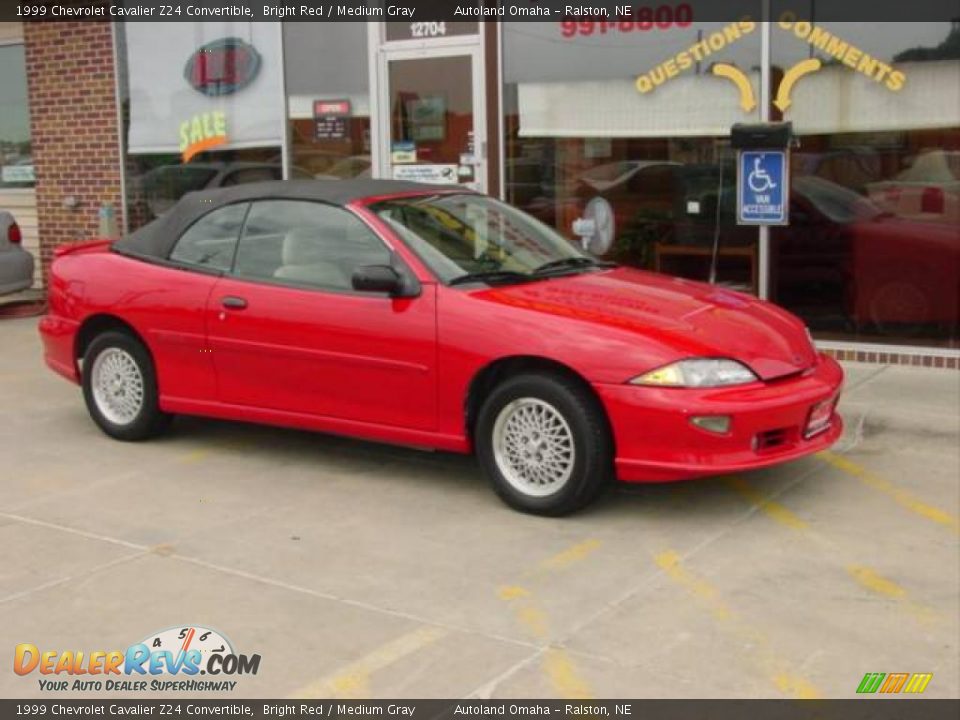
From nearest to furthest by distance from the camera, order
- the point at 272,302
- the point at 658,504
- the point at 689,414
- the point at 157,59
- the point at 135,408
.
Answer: the point at 689,414 < the point at 658,504 < the point at 272,302 < the point at 135,408 < the point at 157,59

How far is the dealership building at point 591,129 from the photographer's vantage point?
29.6 feet

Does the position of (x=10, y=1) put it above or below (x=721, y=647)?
above

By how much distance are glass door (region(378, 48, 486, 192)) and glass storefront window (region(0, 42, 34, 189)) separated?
Answer: 15.3 ft

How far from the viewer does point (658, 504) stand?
5992 mm

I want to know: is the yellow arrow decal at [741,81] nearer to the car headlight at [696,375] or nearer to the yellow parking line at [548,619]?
the car headlight at [696,375]

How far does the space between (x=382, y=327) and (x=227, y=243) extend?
129 cm

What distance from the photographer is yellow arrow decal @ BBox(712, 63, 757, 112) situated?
30.9 feet

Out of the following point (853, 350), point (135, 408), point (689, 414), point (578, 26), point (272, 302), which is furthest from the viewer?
point (578, 26)

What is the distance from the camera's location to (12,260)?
12164 millimetres

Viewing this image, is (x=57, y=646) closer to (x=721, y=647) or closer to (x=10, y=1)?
(x=721, y=647)

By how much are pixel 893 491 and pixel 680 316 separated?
146 cm

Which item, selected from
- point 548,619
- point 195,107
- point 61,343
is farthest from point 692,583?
point 195,107

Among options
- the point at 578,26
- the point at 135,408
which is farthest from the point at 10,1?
the point at 135,408

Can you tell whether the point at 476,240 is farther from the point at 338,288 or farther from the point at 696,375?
the point at 696,375
